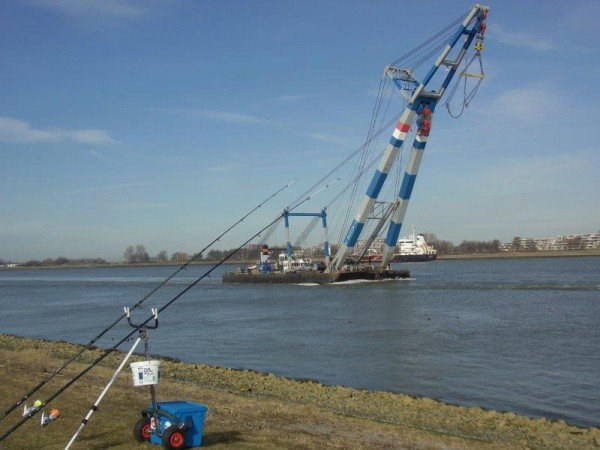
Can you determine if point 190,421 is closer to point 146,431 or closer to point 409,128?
point 146,431

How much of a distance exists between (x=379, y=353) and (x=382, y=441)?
35.4 ft

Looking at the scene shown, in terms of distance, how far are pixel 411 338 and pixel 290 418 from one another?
13.2 m

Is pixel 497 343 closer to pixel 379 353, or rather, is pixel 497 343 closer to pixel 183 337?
pixel 379 353

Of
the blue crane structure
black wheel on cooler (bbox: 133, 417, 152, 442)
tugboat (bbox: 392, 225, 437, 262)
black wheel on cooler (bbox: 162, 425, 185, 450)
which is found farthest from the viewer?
tugboat (bbox: 392, 225, 437, 262)

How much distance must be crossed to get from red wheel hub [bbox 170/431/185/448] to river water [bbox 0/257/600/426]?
23.5 feet

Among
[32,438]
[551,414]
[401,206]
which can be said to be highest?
[401,206]

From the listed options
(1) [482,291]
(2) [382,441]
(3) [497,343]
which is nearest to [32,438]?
(2) [382,441]

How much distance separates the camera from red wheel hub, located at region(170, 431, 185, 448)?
22.5ft

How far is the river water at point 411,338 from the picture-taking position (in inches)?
547

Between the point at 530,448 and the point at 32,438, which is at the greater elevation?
the point at 32,438

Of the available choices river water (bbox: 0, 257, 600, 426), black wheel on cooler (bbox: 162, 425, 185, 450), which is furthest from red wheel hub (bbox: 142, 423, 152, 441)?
river water (bbox: 0, 257, 600, 426)

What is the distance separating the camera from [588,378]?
47.5 ft

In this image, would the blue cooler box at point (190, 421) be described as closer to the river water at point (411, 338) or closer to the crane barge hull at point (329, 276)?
the river water at point (411, 338)

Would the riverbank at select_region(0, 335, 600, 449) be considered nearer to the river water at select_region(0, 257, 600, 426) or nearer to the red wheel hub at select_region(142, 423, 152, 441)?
the red wheel hub at select_region(142, 423, 152, 441)
